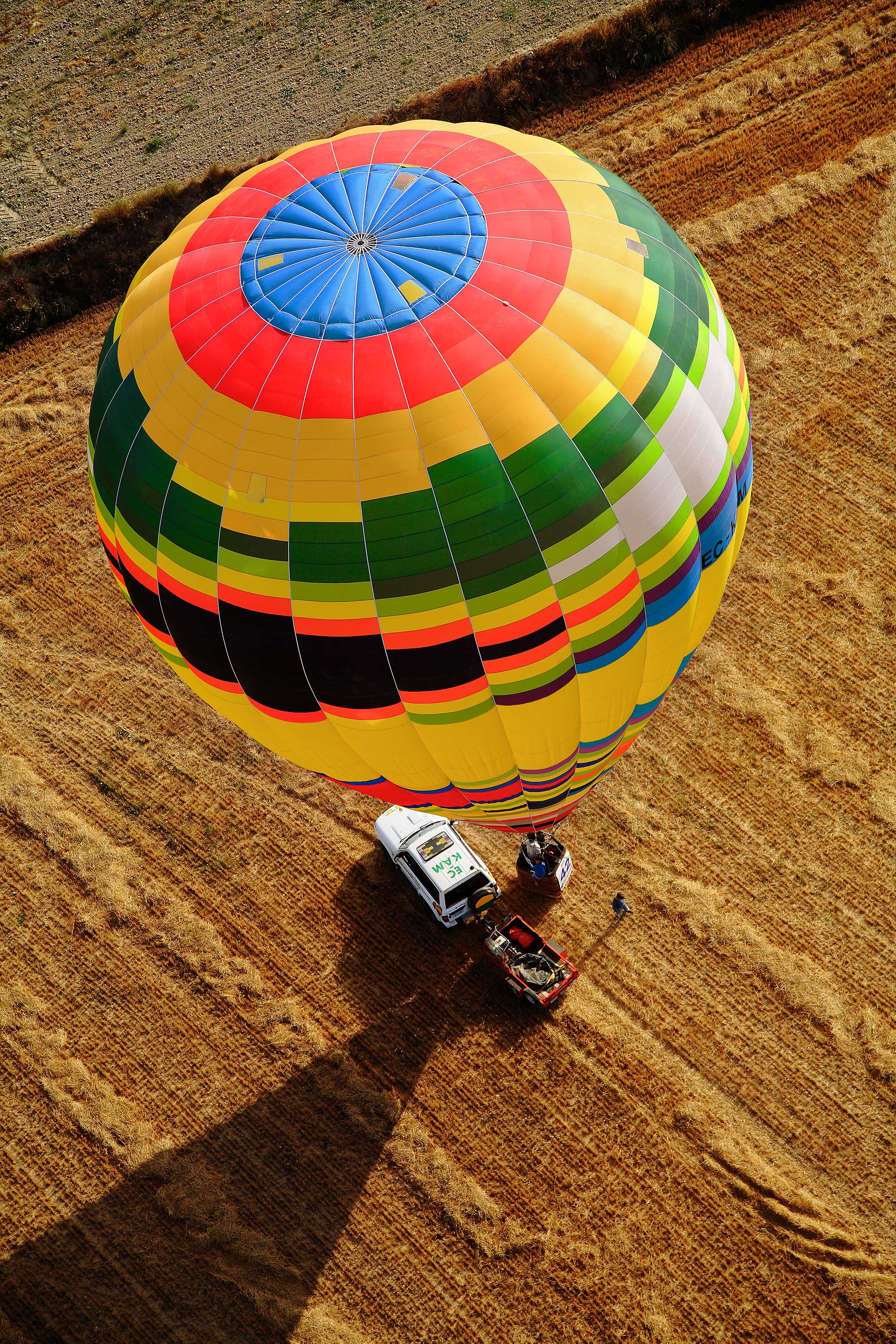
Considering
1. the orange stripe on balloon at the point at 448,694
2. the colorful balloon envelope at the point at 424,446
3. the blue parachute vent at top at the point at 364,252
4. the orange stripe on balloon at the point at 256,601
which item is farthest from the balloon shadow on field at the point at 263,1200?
the blue parachute vent at top at the point at 364,252

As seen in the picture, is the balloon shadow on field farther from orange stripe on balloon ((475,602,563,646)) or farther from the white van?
orange stripe on balloon ((475,602,563,646))

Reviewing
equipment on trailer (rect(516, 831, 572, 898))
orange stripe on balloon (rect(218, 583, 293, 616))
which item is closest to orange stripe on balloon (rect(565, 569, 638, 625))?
orange stripe on balloon (rect(218, 583, 293, 616))

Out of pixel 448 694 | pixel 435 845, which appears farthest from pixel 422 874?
pixel 448 694

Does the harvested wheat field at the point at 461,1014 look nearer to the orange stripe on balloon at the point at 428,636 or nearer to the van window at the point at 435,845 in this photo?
the van window at the point at 435,845

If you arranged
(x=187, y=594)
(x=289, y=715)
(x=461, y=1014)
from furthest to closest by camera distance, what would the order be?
(x=461, y=1014) → (x=289, y=715) → (x=187, y=594)

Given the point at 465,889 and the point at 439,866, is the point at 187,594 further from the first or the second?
the point at 465,889
